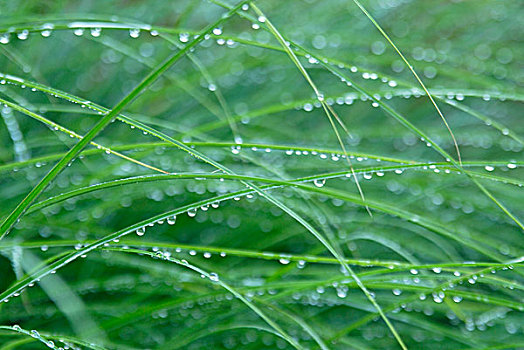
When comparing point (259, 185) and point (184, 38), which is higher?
point (184, 38)

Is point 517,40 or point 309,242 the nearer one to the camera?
point 309,242

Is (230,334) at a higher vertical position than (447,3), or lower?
lower

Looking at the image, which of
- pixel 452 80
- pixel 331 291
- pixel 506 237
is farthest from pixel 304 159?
pixel 452 80

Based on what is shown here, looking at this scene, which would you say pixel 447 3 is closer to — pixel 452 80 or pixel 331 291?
pixel 452 80

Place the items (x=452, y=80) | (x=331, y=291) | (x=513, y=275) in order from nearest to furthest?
(x=331, y=291) → (x=513, y=275) → (x=452, y=80)

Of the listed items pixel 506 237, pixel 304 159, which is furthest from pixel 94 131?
pixel 506 237

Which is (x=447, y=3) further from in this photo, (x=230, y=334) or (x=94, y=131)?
(x=94, y=131)

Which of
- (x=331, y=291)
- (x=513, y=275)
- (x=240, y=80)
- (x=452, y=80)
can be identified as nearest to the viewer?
(x=331, y=291)

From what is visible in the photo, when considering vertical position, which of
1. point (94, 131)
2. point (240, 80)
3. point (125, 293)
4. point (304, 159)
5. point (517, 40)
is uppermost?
point (517, 40)

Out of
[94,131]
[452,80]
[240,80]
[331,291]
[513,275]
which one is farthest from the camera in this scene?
[452,80]
